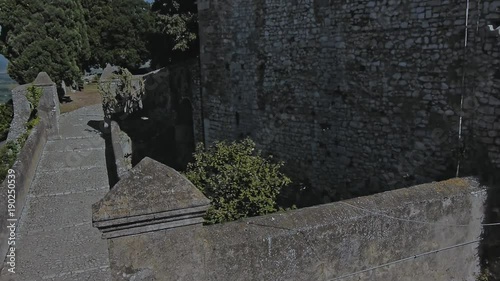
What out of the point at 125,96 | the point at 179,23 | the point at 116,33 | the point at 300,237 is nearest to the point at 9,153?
the point at 125,96

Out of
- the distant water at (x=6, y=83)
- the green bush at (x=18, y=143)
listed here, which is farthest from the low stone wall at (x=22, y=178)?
the distant water at (x=6, y=83)

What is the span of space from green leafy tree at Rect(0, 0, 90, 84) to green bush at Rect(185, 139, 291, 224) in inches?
728

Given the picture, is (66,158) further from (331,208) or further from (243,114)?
(331,208)

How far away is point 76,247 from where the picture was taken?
905 cm

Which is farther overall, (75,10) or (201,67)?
(75,10)

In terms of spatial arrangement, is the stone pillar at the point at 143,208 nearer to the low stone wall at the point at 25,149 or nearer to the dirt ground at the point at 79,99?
the low stone wall at the point at 25,149

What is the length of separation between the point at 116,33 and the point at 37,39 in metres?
11.2

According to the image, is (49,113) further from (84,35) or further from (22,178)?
(84,35)

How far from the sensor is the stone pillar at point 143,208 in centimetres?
364

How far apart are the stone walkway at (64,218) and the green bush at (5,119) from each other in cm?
651

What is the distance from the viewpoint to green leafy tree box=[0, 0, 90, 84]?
2372cm

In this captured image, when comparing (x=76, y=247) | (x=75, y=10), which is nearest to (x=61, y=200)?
(x=76, y=247)

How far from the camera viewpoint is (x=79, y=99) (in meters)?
28.5

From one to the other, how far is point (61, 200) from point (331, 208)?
893 centimetres
